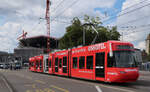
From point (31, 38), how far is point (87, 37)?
274 feet

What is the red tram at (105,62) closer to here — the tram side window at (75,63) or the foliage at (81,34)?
the tram side window at (75,63)

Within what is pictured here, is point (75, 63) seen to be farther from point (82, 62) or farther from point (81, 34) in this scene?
point (81, 34)

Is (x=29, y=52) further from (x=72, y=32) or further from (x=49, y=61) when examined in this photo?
(x=49, y=61)

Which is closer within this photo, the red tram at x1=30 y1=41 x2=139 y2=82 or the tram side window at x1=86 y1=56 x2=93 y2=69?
the red tram at x1=30 y1=41 x2=139 y2=82

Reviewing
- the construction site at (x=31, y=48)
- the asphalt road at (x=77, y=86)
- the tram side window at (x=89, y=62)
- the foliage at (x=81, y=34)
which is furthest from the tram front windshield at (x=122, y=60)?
the construction site at (x=31, y=48)

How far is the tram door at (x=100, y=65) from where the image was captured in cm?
1634

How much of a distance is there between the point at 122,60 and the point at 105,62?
4.31 ft

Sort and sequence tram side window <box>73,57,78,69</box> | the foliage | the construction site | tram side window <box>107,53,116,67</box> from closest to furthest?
tram side window <box>107,53,116,67</box> → tram side window <box>73,57,78,69</box> → the foliage → the construction site

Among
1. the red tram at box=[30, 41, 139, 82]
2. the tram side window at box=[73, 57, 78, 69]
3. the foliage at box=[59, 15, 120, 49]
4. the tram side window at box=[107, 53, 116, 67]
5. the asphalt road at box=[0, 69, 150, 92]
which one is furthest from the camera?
the foliage at box=[59, 15, 120, 49]

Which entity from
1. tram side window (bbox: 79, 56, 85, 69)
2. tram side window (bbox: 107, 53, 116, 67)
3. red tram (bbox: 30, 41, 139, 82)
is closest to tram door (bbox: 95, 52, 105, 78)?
red tram (bbox: 30, 41, 139, 82)

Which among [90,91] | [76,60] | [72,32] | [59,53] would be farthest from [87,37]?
[90,91]

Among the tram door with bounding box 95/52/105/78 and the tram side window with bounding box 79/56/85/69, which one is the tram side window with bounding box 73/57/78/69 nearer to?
the tram side window with bounding box 79/56/85/69

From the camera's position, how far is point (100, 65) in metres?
16.7

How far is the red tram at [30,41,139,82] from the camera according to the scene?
15047 mm
